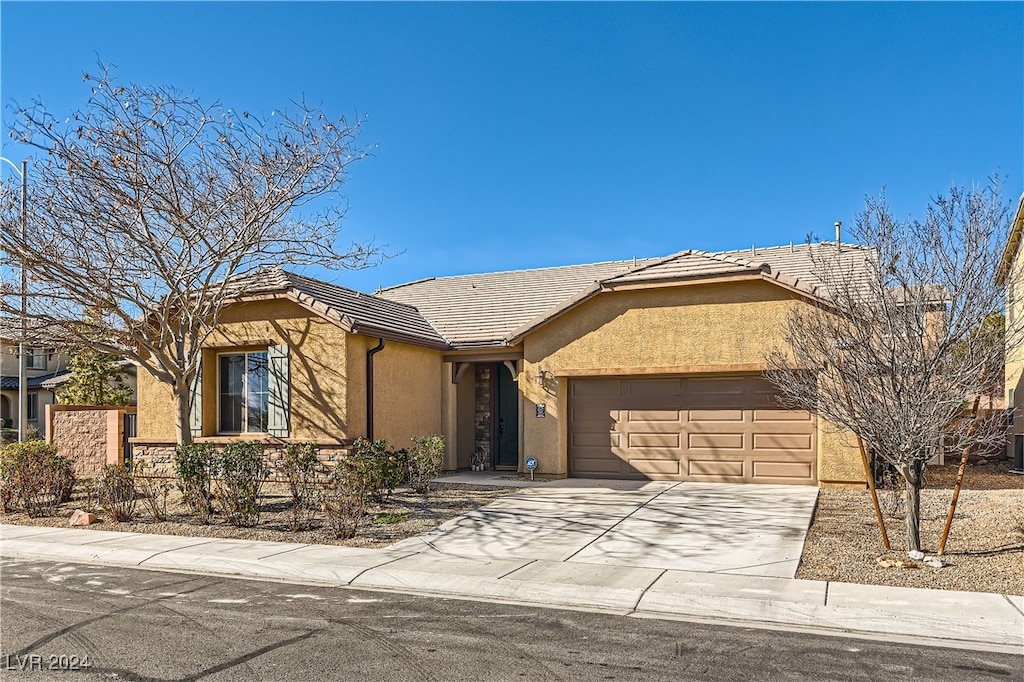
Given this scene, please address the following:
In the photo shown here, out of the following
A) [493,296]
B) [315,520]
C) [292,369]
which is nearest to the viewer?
[315,520]

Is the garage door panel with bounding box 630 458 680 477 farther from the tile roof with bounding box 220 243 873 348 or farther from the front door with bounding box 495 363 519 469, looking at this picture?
the tile roof with bounding box 220 243 873 348

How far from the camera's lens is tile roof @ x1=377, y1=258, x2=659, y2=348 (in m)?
18.6

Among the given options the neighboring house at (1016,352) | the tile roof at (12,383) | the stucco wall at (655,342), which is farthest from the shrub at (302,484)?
the tile roof at (12,383)

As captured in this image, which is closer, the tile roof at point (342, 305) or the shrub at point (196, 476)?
the shrub at point (196, 476)

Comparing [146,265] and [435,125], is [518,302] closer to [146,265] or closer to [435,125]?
[435,125]

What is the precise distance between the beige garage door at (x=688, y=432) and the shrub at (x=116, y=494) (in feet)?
28.1

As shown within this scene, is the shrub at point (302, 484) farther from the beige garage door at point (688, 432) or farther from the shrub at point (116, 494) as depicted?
the beige garage door at point (688, 432)

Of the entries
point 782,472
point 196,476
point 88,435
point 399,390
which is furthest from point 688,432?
point 88,435

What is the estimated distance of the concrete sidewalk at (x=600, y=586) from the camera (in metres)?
6.68

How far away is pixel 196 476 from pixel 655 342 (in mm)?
8892

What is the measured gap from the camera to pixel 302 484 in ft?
41.5

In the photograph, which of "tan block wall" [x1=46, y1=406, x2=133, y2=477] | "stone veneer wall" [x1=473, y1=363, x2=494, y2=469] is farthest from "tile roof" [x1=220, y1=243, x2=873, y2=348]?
"tan block wall" [x1=46, y1=406, x2=133, y2=477]

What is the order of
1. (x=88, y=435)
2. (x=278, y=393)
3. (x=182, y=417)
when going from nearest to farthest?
(x=182, y=417)
(x=278, y=393)
(x=88, y=435)

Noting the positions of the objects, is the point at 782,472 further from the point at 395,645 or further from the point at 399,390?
the point at 395,645
